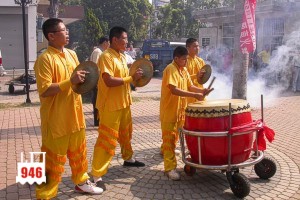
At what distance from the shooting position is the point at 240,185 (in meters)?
4.03

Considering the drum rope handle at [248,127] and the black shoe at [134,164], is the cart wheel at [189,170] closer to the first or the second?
the black shoe at [134,164]

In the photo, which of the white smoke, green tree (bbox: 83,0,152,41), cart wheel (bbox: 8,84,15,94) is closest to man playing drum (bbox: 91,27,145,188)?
the white smoke

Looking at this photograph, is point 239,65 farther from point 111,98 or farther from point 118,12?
point 118,12

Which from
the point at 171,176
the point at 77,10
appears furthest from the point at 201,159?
the point at 77,10

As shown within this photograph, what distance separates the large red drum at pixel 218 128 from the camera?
4.02 metres

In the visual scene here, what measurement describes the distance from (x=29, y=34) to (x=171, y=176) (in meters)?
19.2

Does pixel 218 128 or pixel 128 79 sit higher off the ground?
pixel 128 79

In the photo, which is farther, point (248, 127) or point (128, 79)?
point (128, 79)

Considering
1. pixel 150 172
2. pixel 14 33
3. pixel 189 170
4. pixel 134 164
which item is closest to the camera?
pixel 189 170

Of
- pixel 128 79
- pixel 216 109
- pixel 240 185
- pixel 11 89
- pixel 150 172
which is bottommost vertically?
pixel 150 172

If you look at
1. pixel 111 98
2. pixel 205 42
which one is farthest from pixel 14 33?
pixel 111 98

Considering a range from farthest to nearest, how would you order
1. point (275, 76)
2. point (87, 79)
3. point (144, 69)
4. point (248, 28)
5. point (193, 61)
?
point (275, 76) → point (248, 28) → point (193, 61) → point (144, 69) → point (87, 79)

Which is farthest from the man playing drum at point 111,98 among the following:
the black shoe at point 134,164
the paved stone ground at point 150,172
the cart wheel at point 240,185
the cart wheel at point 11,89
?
the cart wheel at point 11,89

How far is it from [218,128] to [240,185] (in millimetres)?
701
